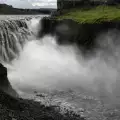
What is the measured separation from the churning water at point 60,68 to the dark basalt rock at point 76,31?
2.78 feet

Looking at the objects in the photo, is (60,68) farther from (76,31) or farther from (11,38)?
(11,38)

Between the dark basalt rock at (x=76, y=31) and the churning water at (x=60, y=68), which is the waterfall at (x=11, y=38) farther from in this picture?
the dark basalt rock at (x=76, y=31)

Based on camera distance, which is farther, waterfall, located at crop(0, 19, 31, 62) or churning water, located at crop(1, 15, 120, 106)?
waterfall, located at crop(0, 19, 31, 62)

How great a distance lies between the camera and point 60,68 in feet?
121

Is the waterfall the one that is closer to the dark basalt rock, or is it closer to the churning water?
the churning water

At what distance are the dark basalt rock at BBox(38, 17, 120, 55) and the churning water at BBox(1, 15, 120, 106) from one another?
85cm

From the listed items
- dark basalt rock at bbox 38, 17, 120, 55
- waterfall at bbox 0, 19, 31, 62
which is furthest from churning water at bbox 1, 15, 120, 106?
dark basalt rock at bbox 38, 17, 120, 55

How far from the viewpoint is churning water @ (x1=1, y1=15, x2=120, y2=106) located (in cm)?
2887

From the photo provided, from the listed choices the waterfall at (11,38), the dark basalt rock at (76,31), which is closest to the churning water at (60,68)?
the waterfall at (11,38)

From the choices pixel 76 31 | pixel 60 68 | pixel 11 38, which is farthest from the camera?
pixel 76 31

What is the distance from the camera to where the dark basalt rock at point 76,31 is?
1553 inches

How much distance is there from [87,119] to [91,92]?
699cm

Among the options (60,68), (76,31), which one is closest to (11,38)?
(60,68)

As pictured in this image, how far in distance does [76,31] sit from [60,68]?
779 centimetres
